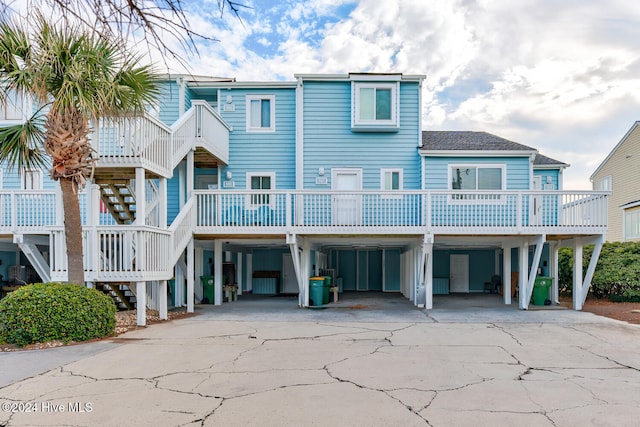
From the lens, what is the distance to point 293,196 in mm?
15688

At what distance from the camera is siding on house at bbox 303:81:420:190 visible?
15820 millimetres

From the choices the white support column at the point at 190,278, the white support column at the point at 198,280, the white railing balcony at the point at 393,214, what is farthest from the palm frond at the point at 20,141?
the white support column at the point at 198,280

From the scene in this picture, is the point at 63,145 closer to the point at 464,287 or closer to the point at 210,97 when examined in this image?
the point at 210,97

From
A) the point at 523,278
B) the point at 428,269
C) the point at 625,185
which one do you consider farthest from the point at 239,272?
the point at 625,185

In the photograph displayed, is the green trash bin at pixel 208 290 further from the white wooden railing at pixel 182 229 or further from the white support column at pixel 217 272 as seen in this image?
the white wooden railing at pixel 182 229

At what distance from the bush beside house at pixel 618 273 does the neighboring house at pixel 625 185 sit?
7.70 metres

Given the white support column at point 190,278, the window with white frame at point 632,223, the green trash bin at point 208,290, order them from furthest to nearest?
the window with white frame at point 632,223 < the green trash bin at point 208,290 < the white support column at point 190,278

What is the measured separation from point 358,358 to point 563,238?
401 inches

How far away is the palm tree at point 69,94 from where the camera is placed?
7.77 m

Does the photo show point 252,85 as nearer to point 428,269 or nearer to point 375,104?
point 375,104

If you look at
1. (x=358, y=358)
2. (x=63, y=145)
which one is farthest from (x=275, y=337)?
(x=63, y=145)

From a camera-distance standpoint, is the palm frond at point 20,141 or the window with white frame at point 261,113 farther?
the window with white frame at point 261,113

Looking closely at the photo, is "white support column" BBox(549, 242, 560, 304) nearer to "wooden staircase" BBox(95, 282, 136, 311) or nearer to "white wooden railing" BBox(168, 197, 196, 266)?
"white wooden railing" BBox(168, 197, 196, 266)

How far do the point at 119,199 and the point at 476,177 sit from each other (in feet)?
37.8
